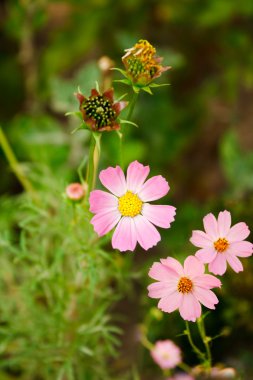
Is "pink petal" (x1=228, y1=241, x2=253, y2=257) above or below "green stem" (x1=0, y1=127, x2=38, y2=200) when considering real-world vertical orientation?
below

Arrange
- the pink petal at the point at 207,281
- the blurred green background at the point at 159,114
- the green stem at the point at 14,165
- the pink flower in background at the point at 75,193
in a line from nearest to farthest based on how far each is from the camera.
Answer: the pink petal at the point at 207,281 < the pink flower in background at the point at 75,193 < the green stem at the point at 14,165 < the blurred green background at the point at 159,114

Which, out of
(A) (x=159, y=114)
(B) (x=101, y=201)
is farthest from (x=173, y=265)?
(A) (x=159, y=114)

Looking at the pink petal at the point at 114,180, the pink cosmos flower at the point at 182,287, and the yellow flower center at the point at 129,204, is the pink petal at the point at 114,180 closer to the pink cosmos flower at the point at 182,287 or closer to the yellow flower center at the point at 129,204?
the yellow flower center at the point at 129,204

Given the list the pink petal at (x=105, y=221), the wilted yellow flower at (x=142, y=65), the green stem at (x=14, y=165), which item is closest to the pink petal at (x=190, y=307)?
the pink petal at (x=105, y=221)

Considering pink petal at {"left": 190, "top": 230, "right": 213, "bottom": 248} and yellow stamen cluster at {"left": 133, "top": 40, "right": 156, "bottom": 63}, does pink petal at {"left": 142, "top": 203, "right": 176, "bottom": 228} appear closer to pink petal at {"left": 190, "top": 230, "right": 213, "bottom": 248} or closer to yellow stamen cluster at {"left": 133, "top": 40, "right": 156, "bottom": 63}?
pink petal at {"left": 190, "top": 230, "right": 213, "bottom": 248}

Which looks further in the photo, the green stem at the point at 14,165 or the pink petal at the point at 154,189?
the green stem at the point at 14,165

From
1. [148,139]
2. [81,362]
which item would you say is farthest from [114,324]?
[148,139]

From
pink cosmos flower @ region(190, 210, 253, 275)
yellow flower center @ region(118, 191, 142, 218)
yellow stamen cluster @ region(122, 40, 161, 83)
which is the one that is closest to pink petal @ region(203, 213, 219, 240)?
pink cosmos flower @ region(190, 210, 253, 275)
